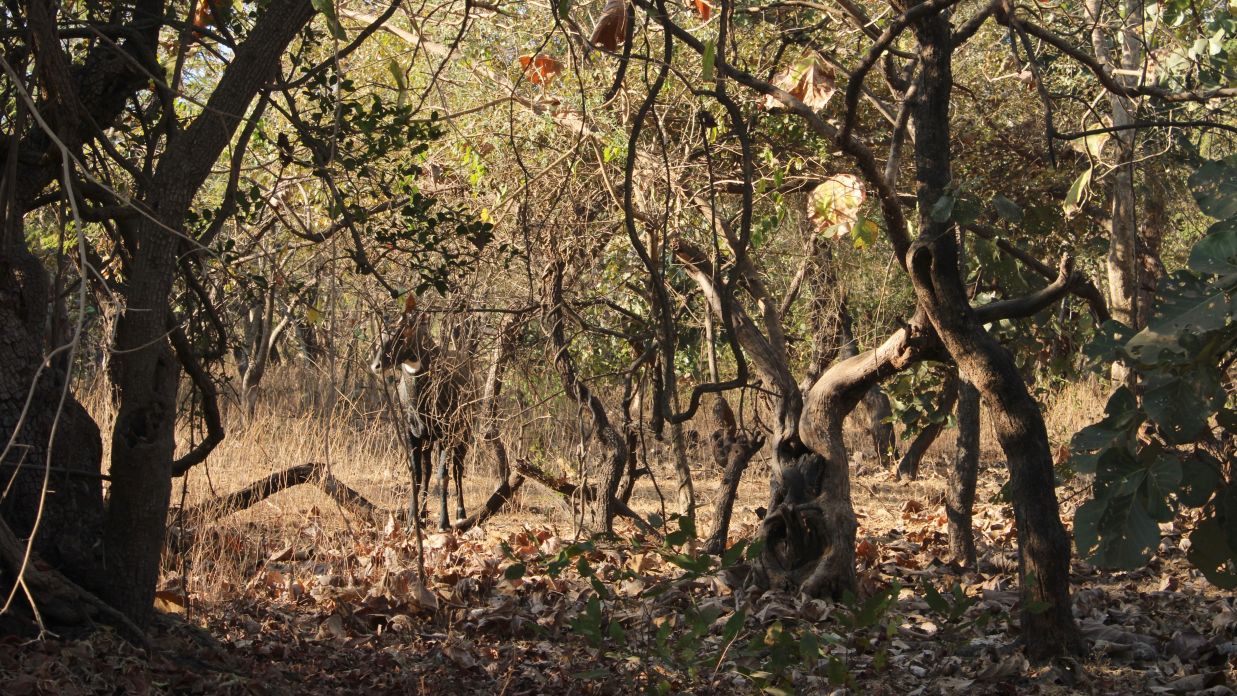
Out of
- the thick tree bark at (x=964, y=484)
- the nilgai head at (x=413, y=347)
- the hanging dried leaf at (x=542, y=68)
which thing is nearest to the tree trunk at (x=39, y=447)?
the hanging dried leaf at (x=542, y=68)

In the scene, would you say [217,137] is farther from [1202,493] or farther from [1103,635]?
[1103,635]

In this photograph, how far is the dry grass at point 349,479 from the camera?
6230 mm

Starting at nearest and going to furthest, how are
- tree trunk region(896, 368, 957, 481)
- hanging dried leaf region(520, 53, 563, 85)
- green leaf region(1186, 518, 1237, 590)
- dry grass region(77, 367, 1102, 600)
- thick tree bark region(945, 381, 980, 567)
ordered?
green leaf region(1186, 518, 1237, 590), hanging dried leaf region(520, 53, 563, 85), dry grass region(77, 367, 1102, 600), thick tree bark region(945, 381, 980, 567), tree trunk region(896, 368, 957, 481)

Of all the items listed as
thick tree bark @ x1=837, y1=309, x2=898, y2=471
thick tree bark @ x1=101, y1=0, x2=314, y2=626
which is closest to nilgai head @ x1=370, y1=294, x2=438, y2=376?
thick tree bark @ x1=101, y1=0, x2=314, y2=626

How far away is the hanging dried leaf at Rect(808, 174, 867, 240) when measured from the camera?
5406mm

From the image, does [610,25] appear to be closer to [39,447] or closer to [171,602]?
[39,447]

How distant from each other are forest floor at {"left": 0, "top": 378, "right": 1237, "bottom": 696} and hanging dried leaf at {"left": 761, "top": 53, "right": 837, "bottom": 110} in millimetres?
2242

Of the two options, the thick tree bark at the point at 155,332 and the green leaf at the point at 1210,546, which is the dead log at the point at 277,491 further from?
the green leaf at the point at 1210,546

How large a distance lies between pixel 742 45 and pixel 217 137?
407cm

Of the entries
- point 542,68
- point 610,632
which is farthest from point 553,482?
point 610,632

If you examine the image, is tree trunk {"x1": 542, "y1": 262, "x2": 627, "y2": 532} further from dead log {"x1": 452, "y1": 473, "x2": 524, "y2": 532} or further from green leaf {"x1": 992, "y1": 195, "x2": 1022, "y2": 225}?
green leaf {"x1": 992, "y1": 195, "x2": 1022, "y2": 225}

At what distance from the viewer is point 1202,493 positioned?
11.2 feet

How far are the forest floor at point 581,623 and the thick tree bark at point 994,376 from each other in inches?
9.8

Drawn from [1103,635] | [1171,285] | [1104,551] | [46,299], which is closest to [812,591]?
[1103,635]
